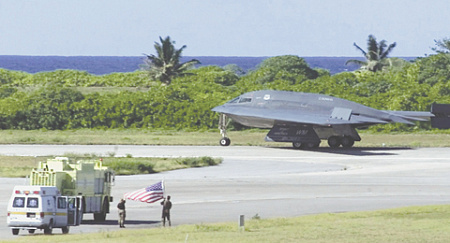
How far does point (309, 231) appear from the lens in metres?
23.6

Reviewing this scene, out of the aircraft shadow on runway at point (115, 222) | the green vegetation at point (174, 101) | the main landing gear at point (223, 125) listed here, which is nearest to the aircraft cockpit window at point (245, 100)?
the main landing gear at point (223, 125)

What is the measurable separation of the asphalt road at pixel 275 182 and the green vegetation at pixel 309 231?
206 cm

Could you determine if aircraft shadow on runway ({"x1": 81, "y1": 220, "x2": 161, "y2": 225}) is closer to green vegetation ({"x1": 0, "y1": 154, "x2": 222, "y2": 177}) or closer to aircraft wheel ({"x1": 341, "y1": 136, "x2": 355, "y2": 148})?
green vegetation ({"x1": 0, "y1": 154, "x2": 222, "y2": 177})

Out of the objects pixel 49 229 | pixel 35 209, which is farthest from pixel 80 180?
pixel 35 209

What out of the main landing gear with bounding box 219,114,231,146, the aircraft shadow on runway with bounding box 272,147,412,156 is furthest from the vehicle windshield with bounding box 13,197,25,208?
the main landing gear with bounding box 219,114,231,146

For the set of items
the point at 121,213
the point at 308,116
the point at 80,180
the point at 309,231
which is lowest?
the point at 121,213

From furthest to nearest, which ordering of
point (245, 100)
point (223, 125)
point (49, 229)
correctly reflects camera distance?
1. point (223, 125)
2. point (245, 100)
3. point (49, 229)

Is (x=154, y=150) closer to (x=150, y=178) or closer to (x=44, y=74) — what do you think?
(x=150, y=178)

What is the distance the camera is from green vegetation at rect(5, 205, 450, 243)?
22.0 metres

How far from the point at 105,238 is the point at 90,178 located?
16.3ft

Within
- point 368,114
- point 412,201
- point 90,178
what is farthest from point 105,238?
point 368,114

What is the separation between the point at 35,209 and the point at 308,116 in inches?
1147

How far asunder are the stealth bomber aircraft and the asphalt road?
112 cm

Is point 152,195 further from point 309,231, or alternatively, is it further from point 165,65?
point 165,65
